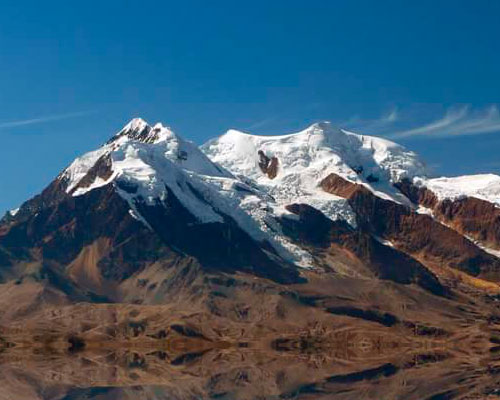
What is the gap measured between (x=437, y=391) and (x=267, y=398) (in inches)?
1286

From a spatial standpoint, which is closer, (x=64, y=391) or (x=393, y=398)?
(x=393, y=398)

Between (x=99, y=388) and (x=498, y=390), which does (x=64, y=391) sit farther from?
(x=498, y=390)

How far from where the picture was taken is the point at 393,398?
17438 centimetres

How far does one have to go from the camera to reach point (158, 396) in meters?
182

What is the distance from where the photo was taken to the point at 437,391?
188 m

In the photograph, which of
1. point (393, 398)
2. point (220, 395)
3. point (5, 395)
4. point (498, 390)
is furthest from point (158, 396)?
point (498, 390)

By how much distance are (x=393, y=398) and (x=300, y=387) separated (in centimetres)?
2608

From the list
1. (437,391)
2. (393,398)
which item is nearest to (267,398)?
(393,398)

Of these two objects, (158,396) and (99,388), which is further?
(99,388)

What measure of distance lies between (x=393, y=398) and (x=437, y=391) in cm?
1713

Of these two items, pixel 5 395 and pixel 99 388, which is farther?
pixel 99 388

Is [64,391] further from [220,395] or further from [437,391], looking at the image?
[437,391]

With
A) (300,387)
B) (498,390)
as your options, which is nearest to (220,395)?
(300,387)

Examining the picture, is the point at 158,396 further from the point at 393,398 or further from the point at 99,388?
the point at 393,398
